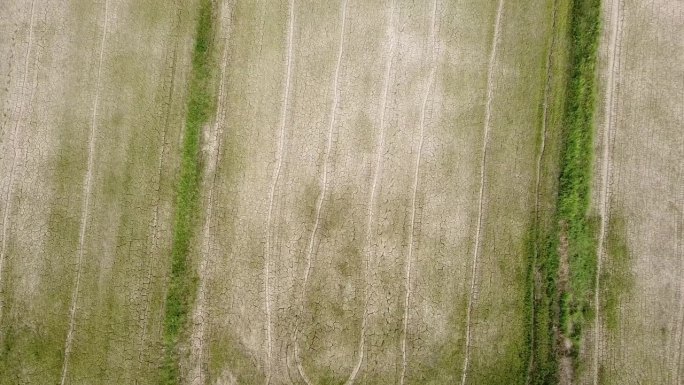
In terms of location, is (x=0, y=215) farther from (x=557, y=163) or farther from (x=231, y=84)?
(x=557, y=163)

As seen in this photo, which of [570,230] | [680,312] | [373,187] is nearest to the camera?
[680,312]

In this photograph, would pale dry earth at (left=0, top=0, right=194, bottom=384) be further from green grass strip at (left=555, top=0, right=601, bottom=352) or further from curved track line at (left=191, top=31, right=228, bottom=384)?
green grass strip at (left=555, top=0, right=601, bottom=352)

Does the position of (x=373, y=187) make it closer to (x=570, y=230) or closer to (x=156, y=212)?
(x=570, y=230)

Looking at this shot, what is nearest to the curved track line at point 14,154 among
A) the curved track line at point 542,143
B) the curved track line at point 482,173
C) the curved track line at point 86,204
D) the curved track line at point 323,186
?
the curved track line at point 86,204

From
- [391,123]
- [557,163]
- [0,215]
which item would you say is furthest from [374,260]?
[0,215]

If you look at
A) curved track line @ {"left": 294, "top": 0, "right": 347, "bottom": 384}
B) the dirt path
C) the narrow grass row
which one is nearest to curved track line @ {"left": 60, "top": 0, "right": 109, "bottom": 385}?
curved track line @ {"left": 294, "top": 0, "right": 347, "bottom": 384}

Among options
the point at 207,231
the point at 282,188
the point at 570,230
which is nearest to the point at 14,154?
the point at 207,231
